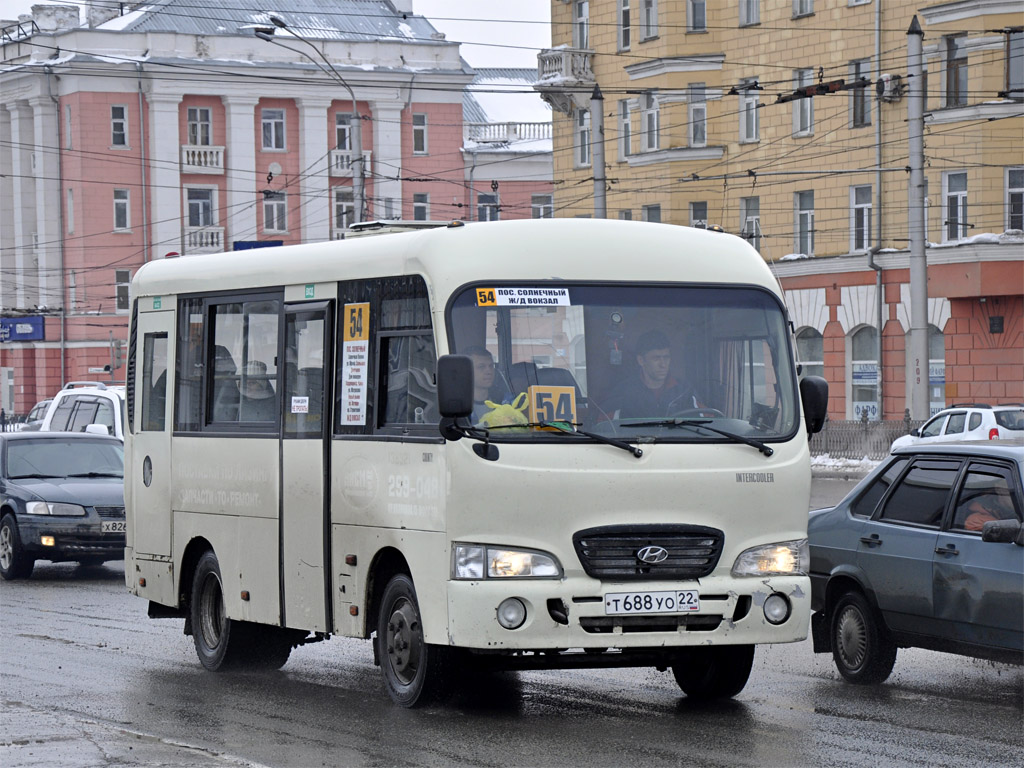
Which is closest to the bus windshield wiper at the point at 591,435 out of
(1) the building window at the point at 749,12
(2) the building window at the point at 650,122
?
(1) the building window at the point at 749,12

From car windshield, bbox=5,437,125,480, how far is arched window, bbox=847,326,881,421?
2985cm

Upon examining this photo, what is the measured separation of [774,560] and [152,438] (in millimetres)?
5107

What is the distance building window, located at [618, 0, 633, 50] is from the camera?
54.6 metres

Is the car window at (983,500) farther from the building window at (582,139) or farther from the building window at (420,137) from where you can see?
the building window at (420,137)

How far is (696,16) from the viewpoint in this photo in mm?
52625

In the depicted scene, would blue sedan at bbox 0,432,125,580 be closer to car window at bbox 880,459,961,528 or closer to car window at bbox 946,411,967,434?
car window at bbox 880,459,961,528

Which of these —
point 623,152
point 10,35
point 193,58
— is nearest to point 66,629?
point 623,152

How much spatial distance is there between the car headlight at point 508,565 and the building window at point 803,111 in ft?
132

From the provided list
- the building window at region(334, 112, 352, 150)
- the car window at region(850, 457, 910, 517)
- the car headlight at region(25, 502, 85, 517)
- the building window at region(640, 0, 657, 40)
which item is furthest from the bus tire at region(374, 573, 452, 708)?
the building window at region(334, 112, 352, 150)

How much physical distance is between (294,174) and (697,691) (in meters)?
66.7

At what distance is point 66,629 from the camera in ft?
46.9

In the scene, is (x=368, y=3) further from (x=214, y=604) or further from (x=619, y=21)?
(x=214, y=604)

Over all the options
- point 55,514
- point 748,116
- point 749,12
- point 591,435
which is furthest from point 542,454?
point 749,12

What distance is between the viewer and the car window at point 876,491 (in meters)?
→ 11.2
